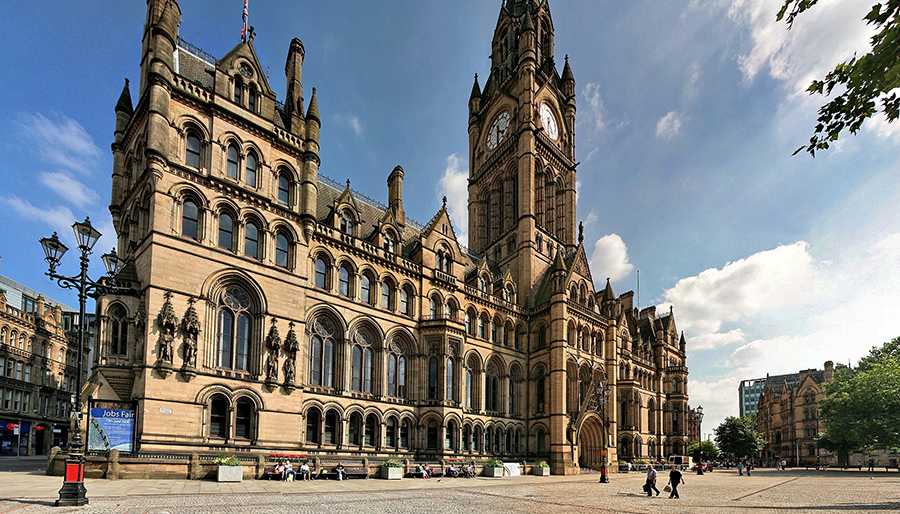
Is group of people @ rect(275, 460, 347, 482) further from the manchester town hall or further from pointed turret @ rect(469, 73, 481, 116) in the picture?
pointed turret @ rect(469, 73, 481, 116)

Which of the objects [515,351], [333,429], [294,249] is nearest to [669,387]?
[515,351]

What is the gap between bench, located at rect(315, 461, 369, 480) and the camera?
27.6 metres

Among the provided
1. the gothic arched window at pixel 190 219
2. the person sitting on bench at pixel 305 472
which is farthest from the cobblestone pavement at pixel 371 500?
the gothic arched window at pixel 190 219

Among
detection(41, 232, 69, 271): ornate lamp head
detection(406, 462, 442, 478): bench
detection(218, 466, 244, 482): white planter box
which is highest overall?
detection(41, 232, 69, 271): ornate lamp head

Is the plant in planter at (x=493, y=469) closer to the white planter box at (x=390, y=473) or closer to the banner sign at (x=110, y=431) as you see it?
the white planter box at (x=390, y=473)

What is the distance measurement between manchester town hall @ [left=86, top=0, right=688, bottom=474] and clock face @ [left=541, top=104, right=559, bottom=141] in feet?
9.27

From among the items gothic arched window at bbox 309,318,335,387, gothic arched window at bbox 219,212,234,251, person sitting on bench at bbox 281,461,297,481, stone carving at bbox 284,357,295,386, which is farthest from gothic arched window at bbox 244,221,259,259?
person sitting on bench at bbox 281,461,297,481

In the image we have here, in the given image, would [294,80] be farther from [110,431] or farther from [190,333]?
[110,431]

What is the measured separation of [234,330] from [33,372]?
4595 cm

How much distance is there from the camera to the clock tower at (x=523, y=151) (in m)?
53.7

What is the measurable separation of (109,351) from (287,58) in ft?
69.3

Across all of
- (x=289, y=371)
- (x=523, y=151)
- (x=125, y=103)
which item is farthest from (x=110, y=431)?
(x=523, y=151)

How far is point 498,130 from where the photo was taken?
201ft

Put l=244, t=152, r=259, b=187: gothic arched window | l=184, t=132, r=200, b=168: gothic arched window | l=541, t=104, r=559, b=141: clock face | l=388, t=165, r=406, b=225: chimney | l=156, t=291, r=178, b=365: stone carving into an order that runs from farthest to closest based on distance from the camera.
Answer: l=541, t=104, r=559, b=141: clock face, l=388, t=165, r=406, b=225: chimney, l=244, t=152, r=259, b=187: gothic arched window, l=184, t=132, r=200, b=168: gothic arched window, l=156, t=291, r=178, b=365: stone carving
